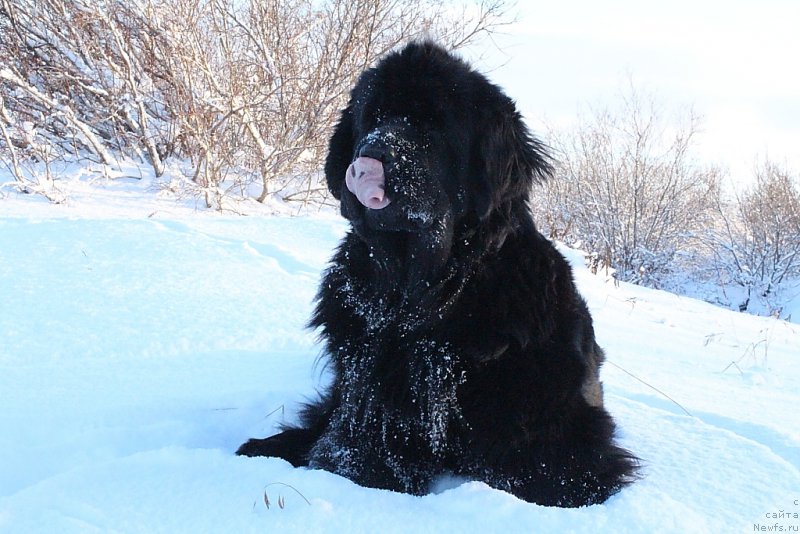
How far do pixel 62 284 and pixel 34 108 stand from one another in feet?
18.3

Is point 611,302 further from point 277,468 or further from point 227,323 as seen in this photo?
point 277,468

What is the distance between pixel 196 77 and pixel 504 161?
6873mm

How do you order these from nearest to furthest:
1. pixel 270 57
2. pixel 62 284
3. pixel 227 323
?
pixel 227 323 → pixel 62 284 → pixel 270 57

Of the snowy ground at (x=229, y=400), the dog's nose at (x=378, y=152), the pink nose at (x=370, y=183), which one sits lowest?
the snowy ground at (x=229, y=400)

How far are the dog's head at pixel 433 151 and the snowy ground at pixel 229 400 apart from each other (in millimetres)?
794

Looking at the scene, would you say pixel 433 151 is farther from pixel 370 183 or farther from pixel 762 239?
pixel 762 239

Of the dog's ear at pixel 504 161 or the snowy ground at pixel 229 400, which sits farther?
the dog's ear at pixel 504 161

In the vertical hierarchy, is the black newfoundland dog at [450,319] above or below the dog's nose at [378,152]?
below

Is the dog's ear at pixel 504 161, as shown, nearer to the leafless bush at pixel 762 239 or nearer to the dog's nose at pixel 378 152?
the dog's nose at pixel 378 152

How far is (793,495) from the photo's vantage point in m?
1.77

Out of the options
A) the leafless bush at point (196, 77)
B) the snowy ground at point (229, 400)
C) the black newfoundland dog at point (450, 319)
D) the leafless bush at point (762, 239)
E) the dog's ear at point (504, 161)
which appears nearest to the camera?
the snowy ground at point (229, 400)

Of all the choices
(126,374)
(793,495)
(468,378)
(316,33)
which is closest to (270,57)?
(316,33)

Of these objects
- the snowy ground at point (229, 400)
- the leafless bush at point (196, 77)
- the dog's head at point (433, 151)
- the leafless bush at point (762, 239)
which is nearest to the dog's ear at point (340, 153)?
the dog's head at point (433, 151)

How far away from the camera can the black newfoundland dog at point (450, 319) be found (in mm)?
1879
